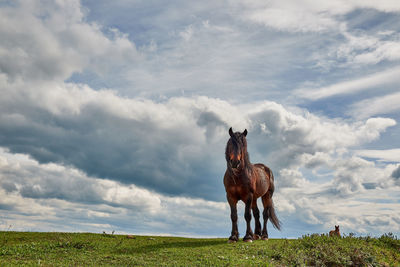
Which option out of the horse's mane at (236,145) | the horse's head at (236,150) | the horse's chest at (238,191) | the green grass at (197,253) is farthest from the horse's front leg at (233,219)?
the horse's head at (236,150)

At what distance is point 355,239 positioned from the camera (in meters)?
19.3

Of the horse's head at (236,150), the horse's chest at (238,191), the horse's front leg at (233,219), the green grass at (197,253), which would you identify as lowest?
the green grass at (197,253)

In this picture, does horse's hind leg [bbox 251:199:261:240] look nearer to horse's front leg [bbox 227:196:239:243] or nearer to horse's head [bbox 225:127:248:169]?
horse's front leg [bbox 227:196:239:243]

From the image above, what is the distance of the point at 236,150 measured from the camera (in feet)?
55.3

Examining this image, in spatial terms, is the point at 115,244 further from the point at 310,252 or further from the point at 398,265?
the point at 398,265

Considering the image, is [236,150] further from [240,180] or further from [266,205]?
[266,205]

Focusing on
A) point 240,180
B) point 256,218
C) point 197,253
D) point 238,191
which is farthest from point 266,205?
point 197,253

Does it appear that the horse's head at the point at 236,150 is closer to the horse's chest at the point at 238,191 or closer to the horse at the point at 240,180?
the horse at the point at 240,180

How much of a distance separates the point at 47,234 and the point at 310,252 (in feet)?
46.2

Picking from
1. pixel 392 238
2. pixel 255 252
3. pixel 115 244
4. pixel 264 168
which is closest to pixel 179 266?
pixel 255 252

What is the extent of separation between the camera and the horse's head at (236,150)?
55.2 feet

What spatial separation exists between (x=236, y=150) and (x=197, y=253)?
5157mm

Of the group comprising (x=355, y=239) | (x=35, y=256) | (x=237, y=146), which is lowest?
(x=35, y=256)

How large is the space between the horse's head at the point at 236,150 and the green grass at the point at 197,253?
3841mm
